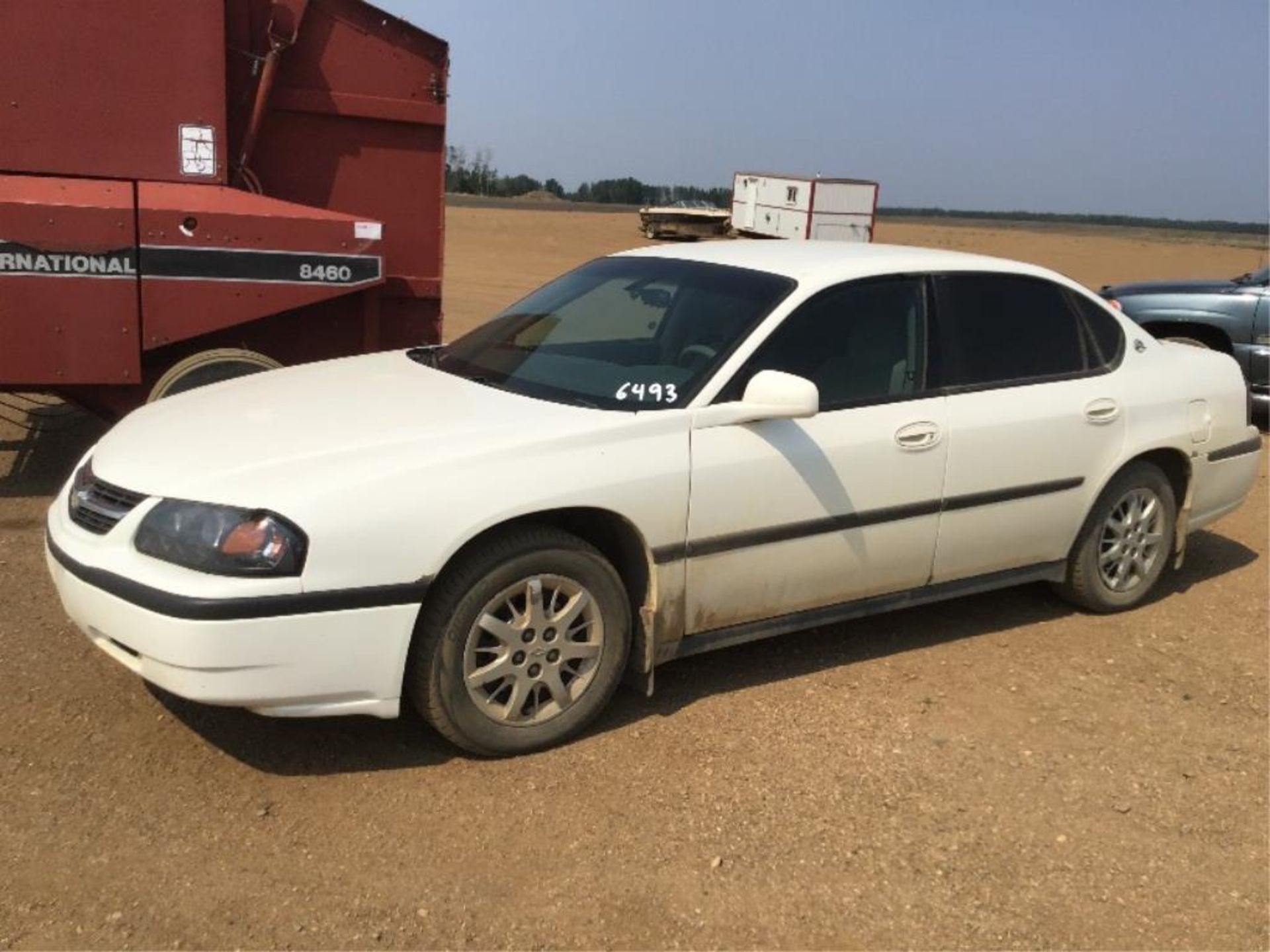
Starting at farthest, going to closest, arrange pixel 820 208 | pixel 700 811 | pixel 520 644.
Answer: pixel 820 208
pixel 520 644
pixel 700 811

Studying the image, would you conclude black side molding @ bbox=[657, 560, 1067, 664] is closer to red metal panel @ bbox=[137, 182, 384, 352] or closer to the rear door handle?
the rear door handle

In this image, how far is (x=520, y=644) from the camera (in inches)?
147

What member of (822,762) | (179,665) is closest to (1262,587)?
(822,762)

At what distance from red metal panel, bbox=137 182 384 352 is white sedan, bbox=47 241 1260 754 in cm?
134

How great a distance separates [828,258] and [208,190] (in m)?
3.38

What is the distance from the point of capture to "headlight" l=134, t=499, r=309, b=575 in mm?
3295

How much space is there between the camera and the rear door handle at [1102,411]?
5035mm

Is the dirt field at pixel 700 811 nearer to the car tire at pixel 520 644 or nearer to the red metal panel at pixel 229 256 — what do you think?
the car tire at pixel 520 644

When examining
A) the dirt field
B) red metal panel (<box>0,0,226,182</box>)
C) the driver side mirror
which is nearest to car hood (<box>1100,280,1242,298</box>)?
the dirt field

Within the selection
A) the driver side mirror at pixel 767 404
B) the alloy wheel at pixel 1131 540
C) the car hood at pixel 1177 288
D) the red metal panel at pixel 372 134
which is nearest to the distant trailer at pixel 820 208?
the car hood at pixel 1177 288

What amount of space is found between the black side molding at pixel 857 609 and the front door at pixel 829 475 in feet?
0.12

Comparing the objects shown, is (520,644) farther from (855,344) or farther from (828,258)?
(828,258)

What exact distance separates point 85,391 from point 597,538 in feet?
10.9

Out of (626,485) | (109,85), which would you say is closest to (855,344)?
(626,485)
